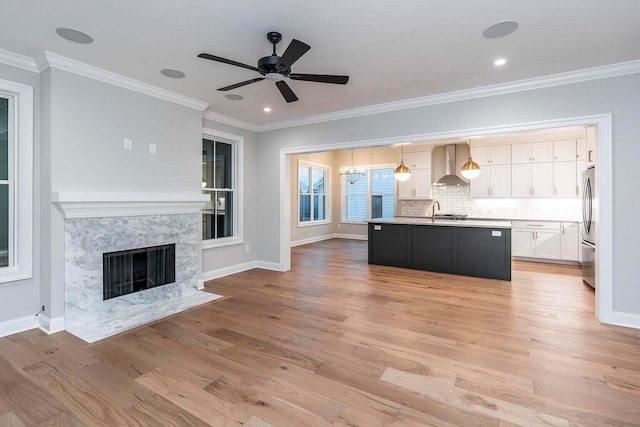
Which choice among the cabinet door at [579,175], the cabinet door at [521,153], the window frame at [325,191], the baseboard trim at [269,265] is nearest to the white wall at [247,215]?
the baseboard trim at [269,265]

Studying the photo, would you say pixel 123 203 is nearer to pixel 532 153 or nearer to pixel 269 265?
pixel 269 265

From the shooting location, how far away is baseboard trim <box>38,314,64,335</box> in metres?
3.12

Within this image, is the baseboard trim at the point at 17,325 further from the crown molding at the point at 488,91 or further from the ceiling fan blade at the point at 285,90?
the crown molding at the point at 488,91

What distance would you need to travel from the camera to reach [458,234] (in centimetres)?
538

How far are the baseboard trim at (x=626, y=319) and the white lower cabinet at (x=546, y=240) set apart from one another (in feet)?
11.4

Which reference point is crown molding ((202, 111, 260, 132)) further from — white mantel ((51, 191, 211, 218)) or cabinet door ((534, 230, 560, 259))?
cabinet door ((534, 230, 560, 259))

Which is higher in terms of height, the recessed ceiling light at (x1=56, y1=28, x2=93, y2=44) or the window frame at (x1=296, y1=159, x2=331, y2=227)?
the recessed ceiling light at (x1=56, y1=28, x2=93, y2=44)

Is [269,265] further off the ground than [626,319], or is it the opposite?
[269,265]

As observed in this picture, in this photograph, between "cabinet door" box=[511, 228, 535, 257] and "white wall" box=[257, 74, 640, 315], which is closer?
"white wall" box=[257, 74, 640, 315]

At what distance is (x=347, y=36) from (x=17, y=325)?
13.7ft

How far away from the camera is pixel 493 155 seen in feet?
23.4

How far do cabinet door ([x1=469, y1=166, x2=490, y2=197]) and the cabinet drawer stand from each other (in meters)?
0.92

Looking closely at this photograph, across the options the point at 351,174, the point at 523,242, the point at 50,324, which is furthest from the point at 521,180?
the point at 50,324

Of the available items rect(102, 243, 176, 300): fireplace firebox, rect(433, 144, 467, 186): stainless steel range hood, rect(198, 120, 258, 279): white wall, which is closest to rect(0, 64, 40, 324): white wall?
rect(102, 243, 176, 300): fireplace firebox
